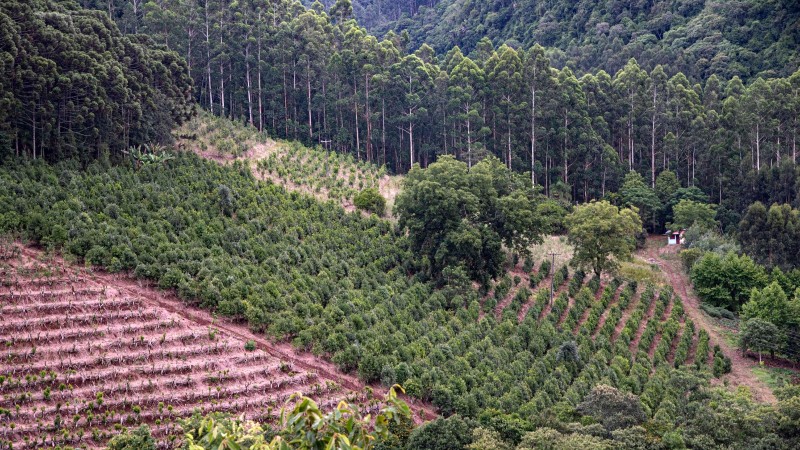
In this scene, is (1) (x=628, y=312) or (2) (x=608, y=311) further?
(1) (x=628, y=312)

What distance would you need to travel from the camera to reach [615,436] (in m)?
20.5

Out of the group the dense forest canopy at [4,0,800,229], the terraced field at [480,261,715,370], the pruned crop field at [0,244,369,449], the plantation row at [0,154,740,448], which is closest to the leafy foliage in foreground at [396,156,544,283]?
the plantation row at [0,154,740,448]

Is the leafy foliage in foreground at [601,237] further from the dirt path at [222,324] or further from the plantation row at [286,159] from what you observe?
the dirt path at [222,324]

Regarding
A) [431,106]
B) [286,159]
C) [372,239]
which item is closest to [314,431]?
[372,239]

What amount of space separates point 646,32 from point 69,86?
46606mm

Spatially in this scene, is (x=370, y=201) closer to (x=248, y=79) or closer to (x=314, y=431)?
(x=248, y=79)

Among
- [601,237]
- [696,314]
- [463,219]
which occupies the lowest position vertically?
[696,314]

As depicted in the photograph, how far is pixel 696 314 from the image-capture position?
34531 millimetres

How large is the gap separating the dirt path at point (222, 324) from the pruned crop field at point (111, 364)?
2.1 inches

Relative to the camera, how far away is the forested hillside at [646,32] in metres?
55.5

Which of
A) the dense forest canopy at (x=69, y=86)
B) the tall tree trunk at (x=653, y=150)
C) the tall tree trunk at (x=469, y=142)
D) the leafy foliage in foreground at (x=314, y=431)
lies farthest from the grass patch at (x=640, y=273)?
the leafy foliage in foreground at (x=314, y=431)

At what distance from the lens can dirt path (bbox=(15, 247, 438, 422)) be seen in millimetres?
23875

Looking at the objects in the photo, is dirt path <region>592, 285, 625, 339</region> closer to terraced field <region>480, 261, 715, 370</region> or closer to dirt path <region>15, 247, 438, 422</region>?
terraced field <region>480, 261, 715, 370</region>

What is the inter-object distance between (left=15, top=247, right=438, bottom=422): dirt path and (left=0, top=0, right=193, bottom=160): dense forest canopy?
5948mm
